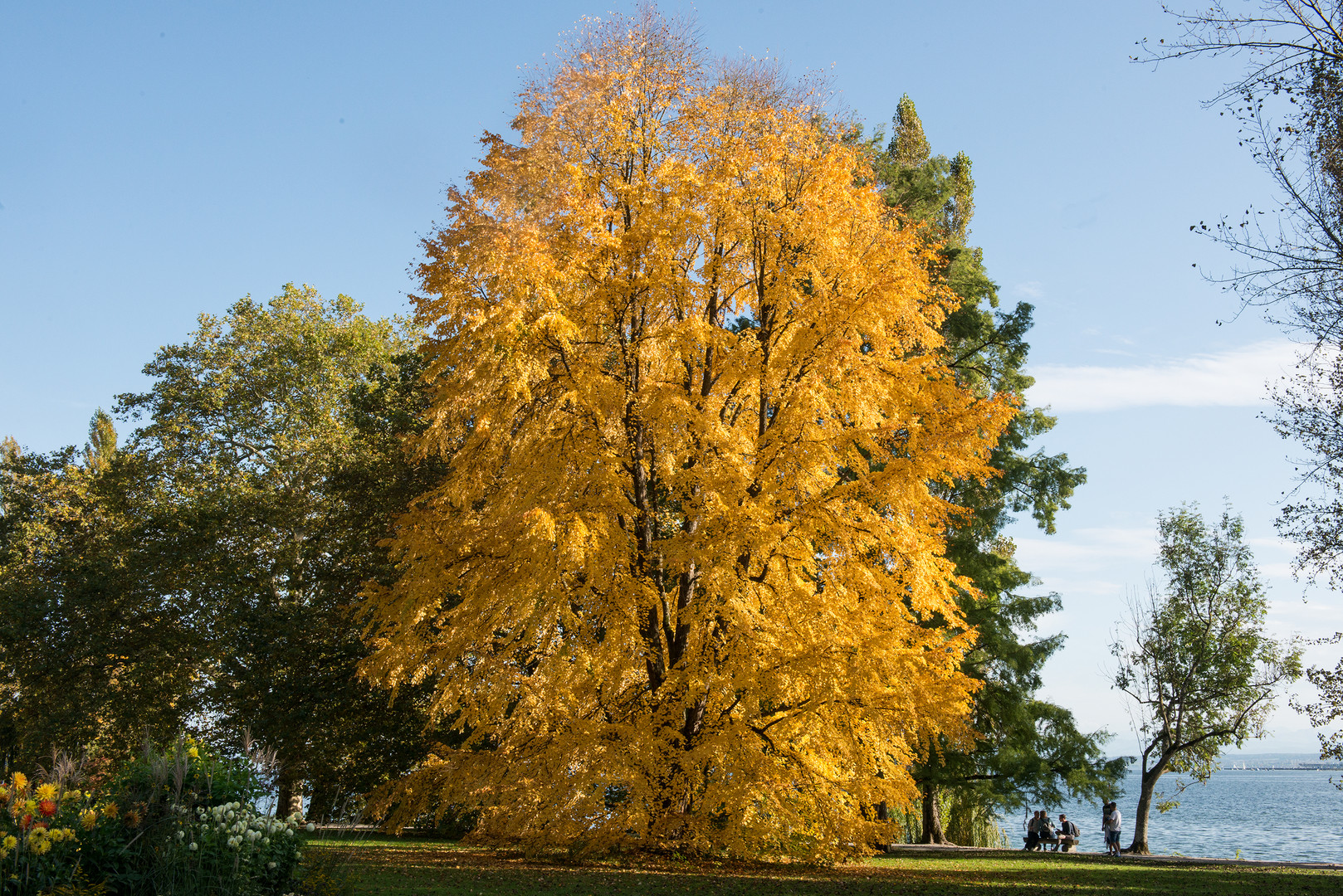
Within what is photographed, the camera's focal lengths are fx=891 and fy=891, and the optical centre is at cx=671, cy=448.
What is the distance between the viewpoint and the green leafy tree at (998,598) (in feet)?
57.6

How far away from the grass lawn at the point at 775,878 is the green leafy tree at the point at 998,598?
3379 millimetres

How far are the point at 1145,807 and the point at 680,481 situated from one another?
51.7 feet

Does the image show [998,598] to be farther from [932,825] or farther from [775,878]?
[775,878]

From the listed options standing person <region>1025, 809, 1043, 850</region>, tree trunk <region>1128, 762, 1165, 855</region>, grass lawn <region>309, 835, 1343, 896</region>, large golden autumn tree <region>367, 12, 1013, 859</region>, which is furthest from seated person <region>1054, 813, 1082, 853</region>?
large golden autumn tree <region>367, 12, 1013, 859</region>

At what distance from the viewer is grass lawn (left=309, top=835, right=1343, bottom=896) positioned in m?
9.12

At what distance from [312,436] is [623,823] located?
703 inches

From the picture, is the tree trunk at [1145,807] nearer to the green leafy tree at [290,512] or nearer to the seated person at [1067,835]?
the seated person at [1067,835]

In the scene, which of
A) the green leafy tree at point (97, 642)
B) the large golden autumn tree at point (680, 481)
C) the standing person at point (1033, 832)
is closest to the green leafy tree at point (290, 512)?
the green leafy tree at point (97, 642)

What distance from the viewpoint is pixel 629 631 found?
11922 millimetres

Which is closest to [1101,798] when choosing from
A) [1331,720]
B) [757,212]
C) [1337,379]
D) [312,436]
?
[1331,720]

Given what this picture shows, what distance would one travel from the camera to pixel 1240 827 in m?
60.6

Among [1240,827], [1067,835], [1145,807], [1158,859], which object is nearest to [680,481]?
[1158,859]

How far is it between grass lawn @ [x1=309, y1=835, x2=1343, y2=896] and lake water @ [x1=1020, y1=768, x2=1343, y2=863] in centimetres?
467

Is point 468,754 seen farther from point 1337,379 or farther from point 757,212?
point 1337,379
